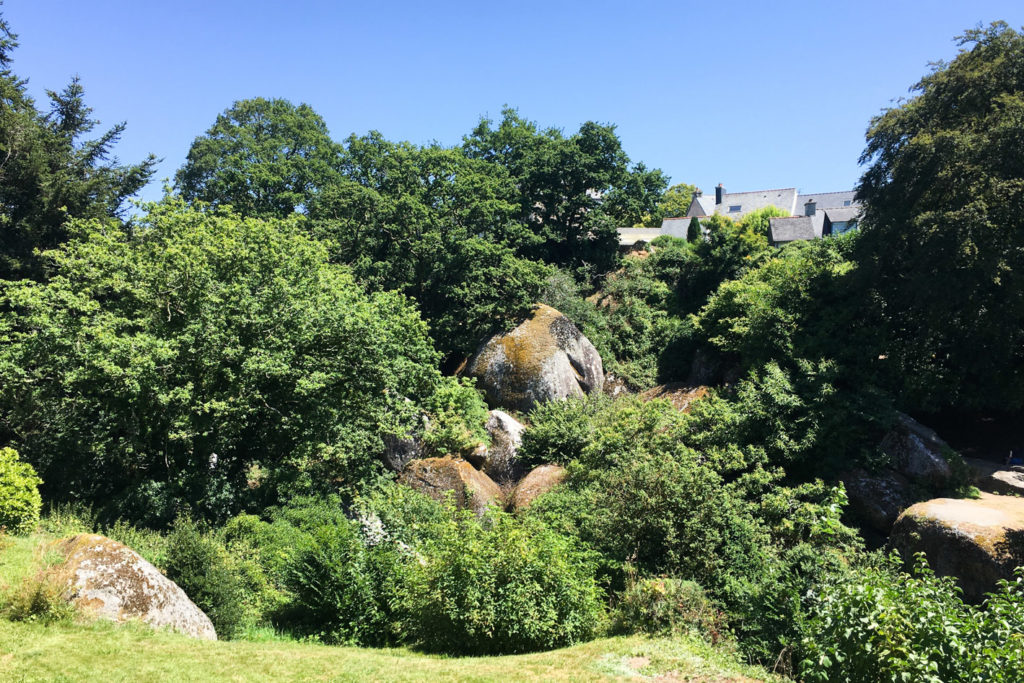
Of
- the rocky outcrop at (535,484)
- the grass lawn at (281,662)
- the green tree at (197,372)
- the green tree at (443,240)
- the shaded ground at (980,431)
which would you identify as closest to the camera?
the grass lawn at (281,662)

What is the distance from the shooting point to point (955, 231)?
1641cm

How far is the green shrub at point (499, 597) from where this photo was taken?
27.5ft

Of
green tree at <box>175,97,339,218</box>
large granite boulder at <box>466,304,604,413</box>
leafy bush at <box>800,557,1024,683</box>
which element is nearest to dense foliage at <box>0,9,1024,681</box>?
leafy bush at <box>800,557,1024,683</box>

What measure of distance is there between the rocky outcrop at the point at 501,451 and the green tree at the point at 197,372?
279 centimetres

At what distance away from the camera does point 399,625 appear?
362 inches

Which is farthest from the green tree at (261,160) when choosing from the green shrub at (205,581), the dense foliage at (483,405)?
the green shrub at (205,581)

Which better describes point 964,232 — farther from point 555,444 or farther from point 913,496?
point 555,444

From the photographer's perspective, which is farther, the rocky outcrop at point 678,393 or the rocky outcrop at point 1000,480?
the rocky outcrop at point 678,393

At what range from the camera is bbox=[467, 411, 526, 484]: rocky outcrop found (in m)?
19.0

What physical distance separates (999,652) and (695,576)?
5.01 meters

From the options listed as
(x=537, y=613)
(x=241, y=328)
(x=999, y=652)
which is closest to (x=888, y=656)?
(x=999, y=652)

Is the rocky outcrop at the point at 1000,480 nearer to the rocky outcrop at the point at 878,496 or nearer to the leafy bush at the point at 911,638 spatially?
the rocky outcrop at the point at 878,496

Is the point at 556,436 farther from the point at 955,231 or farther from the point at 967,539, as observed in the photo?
the point at 955,231

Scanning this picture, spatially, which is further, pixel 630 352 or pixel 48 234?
pixel 630 352
